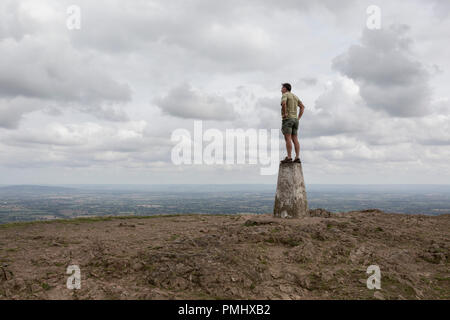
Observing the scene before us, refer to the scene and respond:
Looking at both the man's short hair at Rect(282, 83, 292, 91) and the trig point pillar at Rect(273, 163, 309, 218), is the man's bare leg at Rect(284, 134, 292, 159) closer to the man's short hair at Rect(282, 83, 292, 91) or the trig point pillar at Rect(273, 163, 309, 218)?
the trig point pillar at Rect(273, 163, 309, 218)

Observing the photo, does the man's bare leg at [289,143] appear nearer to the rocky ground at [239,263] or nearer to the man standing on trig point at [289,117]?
the man standing on trig point at [289,117]

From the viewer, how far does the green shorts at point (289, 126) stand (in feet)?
41.7

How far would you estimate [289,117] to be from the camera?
41.6 ft

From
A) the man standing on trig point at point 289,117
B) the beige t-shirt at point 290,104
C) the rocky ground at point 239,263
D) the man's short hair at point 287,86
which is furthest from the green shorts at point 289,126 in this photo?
the rocky ground at point 239,263

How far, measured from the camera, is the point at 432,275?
706cm

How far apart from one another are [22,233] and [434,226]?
16718 millimetres

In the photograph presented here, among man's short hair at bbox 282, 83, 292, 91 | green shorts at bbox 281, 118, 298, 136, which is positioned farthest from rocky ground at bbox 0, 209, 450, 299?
man's short hair at bbox 282, 83, 292, 91

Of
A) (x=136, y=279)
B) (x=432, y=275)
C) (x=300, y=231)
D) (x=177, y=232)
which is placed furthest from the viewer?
(x=177, y=232)

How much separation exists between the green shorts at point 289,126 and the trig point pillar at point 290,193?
4.58 ft

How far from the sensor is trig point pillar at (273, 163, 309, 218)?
1217 cm

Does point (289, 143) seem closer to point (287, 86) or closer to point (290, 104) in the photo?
point (290, 104)

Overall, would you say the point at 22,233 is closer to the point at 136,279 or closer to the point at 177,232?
the point at 177,232

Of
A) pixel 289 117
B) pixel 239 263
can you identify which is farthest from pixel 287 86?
pixel 239 263
